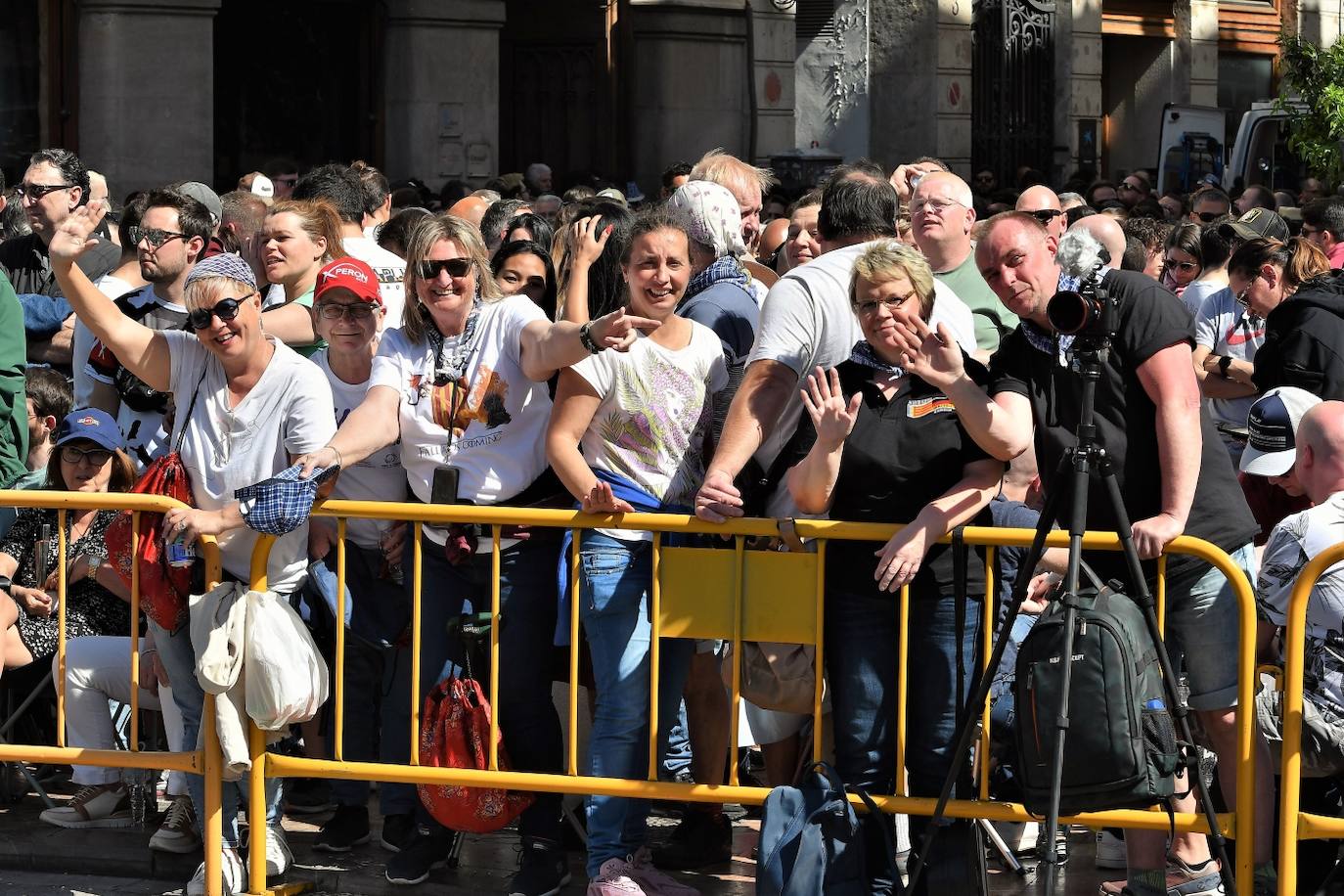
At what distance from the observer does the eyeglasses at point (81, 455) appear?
6609 mm

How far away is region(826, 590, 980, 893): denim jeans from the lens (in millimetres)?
5477

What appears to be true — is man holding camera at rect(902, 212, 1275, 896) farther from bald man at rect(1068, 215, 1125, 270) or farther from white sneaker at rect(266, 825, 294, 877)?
bald man at rect(1068, 215, 1125, 270)

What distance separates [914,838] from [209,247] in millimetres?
3821

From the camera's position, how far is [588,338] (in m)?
5.57

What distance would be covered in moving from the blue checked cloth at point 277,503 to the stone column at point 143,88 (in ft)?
37.7

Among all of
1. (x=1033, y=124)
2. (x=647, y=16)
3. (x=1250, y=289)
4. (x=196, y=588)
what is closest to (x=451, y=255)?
(x=196, y=588)

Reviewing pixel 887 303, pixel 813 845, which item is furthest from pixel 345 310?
pixel 813 845

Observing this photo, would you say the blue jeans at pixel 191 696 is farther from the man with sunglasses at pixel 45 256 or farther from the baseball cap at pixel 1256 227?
the baseball cap at pixel 1256 227

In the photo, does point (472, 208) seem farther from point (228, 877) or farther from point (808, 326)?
point (228, 877)

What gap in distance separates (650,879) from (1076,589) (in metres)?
1.71

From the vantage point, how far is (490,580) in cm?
598

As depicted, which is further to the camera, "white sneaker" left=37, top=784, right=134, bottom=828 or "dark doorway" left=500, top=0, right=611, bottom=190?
"dark doorway" left=500, top=0, right=611, bottom=190

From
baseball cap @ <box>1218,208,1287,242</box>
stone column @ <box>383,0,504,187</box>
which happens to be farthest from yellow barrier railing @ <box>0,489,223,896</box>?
stone column @ <box>383,0,504,187</box>

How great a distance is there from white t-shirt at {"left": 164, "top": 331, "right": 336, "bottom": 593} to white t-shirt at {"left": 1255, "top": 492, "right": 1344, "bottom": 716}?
2859mm
